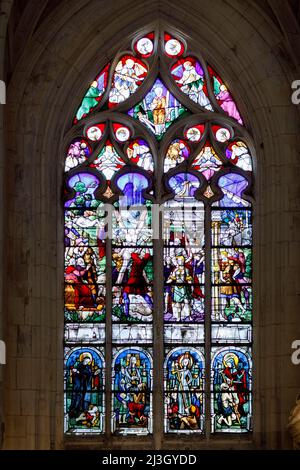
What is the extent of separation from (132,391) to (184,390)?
2.09ft

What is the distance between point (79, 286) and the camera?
29.2 meters

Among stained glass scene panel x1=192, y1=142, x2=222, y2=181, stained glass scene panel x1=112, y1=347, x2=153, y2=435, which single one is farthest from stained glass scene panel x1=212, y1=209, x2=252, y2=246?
stained glass scene panel x1=112, y1=347, x2=153, y2=435

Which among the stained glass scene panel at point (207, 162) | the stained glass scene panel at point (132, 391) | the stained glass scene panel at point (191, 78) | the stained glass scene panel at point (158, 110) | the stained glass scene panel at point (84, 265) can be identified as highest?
the stained glass scene panel at point (191, 78)

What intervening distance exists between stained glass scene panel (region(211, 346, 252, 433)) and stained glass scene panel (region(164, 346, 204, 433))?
0.17 m

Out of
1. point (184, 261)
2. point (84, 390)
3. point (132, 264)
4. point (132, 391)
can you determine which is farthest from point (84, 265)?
point (132, 391)

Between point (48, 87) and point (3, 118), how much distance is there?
1.47 meters

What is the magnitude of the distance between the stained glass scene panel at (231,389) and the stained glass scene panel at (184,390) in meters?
0.17

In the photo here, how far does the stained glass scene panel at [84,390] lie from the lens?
1134 inches

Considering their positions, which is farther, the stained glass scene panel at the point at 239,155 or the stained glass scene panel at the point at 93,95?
the stained glass scene panel at the point at 93,95

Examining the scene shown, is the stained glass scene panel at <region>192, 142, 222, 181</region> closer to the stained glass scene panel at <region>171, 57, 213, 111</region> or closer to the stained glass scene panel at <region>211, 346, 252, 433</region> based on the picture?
the stained glass scene panel at <region>171, 57, 213, 111</region>

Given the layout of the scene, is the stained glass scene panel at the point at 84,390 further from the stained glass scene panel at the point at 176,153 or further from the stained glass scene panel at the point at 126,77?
the stained glass scene panel at the point at 126,77

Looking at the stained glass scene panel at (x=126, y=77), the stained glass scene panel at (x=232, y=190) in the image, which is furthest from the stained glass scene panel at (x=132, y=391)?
the stained glass scene panel at (x=126, y=77)

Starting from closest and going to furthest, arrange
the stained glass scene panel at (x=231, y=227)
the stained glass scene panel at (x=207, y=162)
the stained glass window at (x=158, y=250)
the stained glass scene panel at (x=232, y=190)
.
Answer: the stained glass window at (x=158, y=250) → the stained glass scene panel at (x=231, y=227) → the stained glass scene panel at (x=232, y=190) → the stained glass scene panel at (x=207, y=162)
